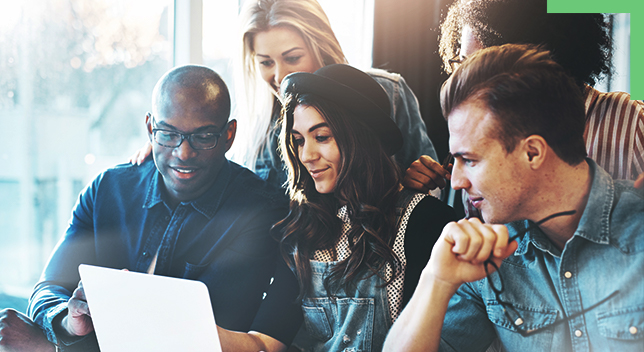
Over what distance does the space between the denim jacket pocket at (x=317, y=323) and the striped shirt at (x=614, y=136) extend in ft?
2.57

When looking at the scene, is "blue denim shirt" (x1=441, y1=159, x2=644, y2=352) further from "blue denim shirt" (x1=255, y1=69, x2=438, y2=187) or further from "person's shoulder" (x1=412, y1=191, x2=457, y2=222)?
"blue denim shirt" (x1=255, y1=69, x2=438, y2=187)

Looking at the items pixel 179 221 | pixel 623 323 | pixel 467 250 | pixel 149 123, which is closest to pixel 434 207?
pixel 467 250

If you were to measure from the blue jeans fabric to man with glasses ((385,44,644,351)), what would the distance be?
0.14 meters

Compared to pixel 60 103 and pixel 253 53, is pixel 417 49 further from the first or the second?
pixel 60 103

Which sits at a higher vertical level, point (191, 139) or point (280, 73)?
point (280, 73)

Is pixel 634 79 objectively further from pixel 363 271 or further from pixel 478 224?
pixel 363 271

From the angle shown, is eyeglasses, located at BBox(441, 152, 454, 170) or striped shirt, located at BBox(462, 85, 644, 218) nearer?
striped shirt, located at BBox(462, 85, 644, 218)

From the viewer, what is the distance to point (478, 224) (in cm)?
96

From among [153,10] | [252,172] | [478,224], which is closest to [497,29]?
[478,224]

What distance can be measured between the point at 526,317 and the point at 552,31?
67 centimetres

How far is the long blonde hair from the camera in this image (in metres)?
1.33

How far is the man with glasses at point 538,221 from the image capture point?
963 millimetres

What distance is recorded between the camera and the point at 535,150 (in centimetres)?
98

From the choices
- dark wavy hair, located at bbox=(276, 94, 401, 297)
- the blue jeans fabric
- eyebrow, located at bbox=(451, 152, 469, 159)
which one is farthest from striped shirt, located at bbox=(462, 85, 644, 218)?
the blue jeans fabric
